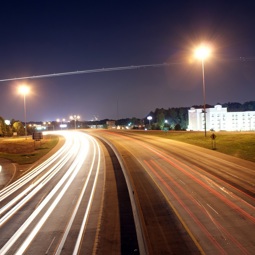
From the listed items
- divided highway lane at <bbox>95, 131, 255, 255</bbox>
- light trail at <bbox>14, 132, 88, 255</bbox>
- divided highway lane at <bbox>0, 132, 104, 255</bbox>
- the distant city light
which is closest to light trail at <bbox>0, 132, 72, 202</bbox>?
divided highway lane at <bbox>0, 132, 104, 255</bbox>

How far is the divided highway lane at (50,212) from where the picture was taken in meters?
12.0

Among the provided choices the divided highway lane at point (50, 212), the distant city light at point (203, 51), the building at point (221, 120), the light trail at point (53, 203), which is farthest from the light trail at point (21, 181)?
the building at point (221, 120)

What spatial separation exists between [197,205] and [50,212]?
7507 millimetres

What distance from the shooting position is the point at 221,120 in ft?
387

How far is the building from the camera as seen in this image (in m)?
117

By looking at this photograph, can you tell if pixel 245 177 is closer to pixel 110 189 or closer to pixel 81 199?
pixel 110 189

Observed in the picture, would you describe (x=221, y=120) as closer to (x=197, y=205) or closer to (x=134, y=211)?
(x=197, y=205)

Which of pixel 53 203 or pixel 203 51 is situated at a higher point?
pixel 203 51

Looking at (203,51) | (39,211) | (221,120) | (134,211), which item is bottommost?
(39,211)

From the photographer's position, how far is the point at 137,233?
41.6 ft

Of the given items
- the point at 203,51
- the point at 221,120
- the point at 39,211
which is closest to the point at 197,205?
the point at 39,211

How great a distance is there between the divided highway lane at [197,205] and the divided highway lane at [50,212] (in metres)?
2.74

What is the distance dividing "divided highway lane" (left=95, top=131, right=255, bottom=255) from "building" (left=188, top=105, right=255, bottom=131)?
89281mm

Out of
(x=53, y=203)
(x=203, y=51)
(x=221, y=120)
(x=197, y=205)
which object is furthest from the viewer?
(x=221, y=120)
